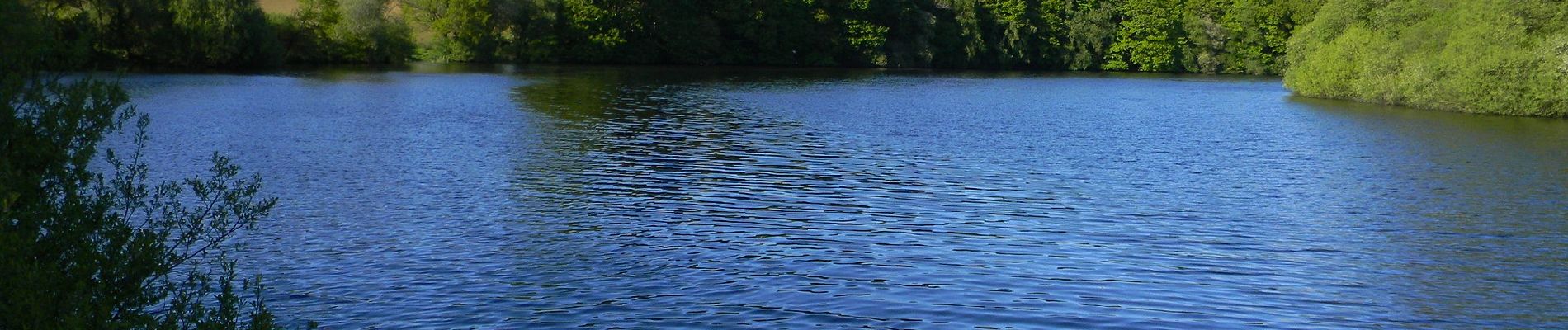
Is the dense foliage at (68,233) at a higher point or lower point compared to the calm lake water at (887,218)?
higher

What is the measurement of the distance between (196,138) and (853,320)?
2215 centimetres

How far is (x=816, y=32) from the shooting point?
10194 cm

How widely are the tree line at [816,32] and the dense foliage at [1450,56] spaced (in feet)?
132

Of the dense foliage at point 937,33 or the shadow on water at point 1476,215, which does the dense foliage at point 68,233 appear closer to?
the shadow on water at point 1476,215

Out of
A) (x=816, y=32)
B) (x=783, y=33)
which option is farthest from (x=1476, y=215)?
(x=816, y=32)

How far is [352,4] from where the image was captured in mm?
83000

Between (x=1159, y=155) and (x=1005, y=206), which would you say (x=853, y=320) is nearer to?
(x=1005, y=206)

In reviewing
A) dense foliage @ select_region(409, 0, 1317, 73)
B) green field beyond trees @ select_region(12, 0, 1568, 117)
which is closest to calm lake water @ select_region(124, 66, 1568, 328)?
green field beyond trees @ select_region(12, 0, 1568, 117)

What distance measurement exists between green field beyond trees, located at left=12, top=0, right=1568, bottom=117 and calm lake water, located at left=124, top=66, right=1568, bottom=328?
81.2ft

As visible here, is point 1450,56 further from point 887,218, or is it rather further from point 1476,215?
point 887,218

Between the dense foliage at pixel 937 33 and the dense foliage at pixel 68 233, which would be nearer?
the dense foliage at pixel 68 233

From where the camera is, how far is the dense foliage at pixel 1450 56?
43.1 m

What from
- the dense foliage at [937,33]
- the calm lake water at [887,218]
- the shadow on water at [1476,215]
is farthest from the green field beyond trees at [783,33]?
the calm lake water at [887,218]

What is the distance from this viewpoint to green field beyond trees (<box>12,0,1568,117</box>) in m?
61.8
